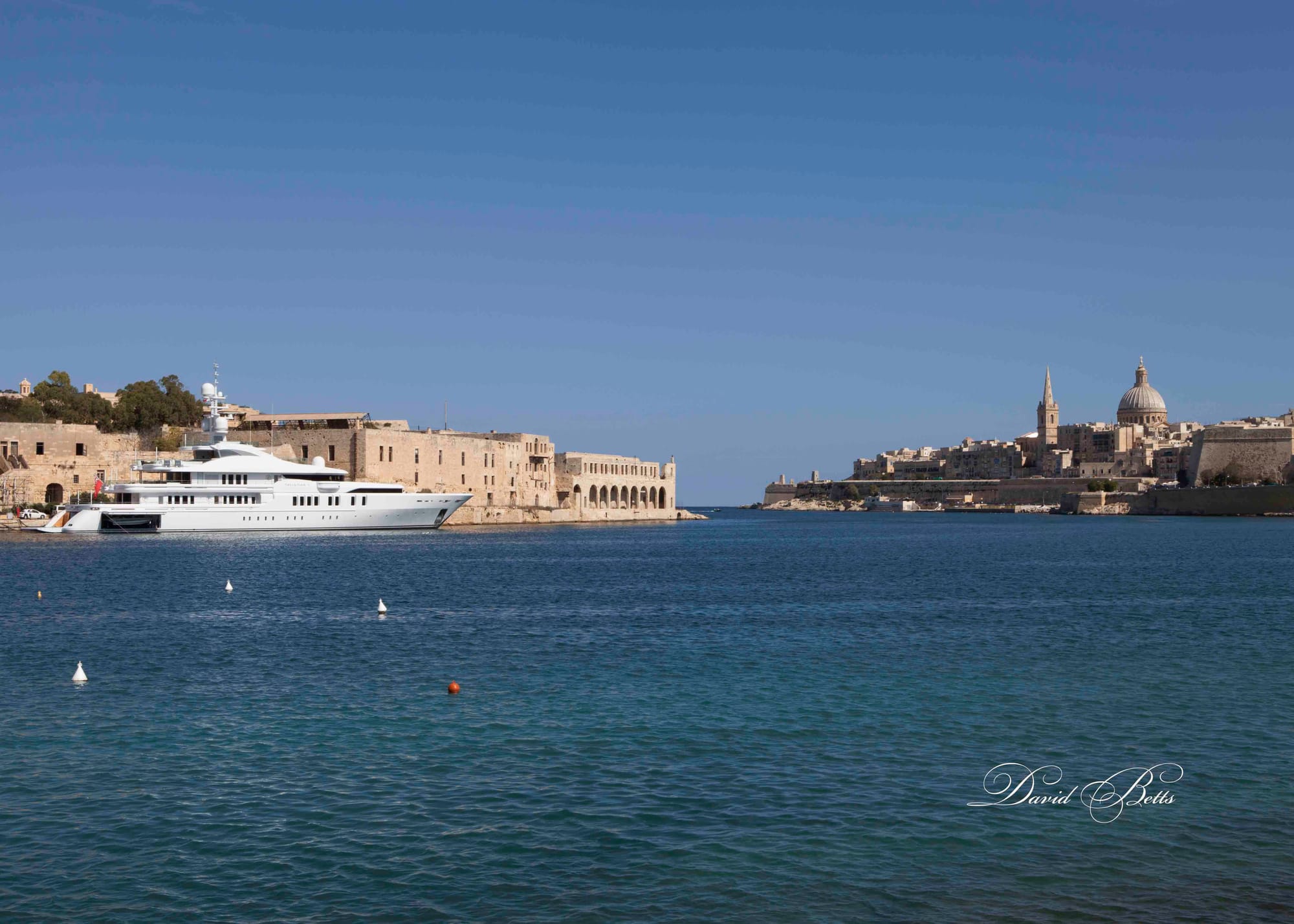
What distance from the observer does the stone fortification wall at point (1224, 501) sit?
10750cm

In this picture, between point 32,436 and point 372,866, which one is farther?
point 32,436

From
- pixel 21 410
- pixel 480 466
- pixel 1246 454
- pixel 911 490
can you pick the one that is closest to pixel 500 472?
pixel 480 466

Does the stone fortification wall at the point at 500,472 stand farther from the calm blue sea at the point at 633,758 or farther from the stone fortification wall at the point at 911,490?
the stone fortification wall at the point at 911,490

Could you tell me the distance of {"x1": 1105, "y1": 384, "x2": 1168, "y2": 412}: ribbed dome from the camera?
17525 cm

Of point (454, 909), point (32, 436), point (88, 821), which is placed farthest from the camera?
point (32, 436)

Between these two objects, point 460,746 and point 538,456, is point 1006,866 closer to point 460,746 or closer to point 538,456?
point 460,746

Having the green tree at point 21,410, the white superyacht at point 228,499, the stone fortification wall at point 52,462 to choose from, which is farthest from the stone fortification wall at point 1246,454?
the green tree at point 21,410

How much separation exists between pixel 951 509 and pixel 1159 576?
128 meters

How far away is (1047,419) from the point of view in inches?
7298

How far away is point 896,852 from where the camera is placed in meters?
8.88

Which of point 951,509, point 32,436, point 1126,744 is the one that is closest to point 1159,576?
point 1126,744

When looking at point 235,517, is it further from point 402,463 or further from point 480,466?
point 480,466

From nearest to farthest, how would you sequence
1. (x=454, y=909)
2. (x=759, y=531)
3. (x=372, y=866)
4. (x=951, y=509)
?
(x=454, y=909)
(x=372, y=866)
(x=759, y=531)
(x=951, y=509)
